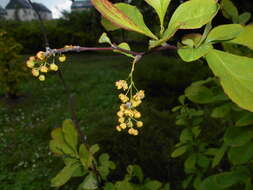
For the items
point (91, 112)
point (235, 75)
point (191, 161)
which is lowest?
point (91, 112)

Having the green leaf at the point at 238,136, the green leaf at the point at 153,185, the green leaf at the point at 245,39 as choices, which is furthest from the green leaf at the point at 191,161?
the green leaf at the point at 245,39

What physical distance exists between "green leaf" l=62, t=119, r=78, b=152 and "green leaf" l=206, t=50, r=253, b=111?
2.12 ft

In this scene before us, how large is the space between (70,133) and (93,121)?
3764 millimetres

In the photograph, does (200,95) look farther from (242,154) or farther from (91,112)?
(91,112)

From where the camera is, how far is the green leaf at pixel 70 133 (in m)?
0.97

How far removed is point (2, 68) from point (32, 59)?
272 inches

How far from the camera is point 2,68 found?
6766 millimetres

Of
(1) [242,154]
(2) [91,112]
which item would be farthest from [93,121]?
(1) [242,154]

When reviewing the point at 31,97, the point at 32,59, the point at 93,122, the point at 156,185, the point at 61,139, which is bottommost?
the point at 31,97

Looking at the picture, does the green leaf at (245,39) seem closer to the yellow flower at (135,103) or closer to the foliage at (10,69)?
the yellow flower at (135,103)

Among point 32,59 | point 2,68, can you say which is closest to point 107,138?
point 32,59

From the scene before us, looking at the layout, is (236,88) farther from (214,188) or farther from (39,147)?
(39,147)

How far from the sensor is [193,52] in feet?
1.31

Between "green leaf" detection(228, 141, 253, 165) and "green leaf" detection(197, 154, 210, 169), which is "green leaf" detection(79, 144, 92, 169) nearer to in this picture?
"green leaf" detection(228, 141, 253, 165)
